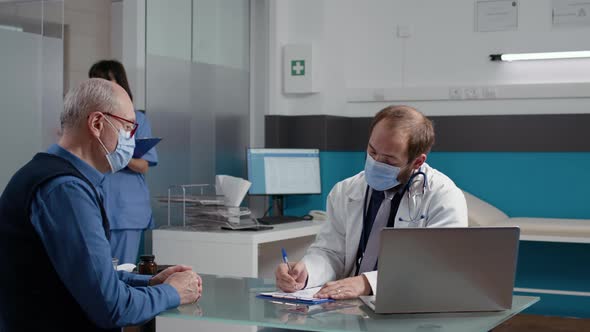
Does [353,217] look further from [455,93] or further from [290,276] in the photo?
[455,93]

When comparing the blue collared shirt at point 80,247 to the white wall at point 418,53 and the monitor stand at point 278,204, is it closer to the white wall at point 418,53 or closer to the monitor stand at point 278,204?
the monitor stand at point 278,204

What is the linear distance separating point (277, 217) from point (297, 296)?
8.66 ft

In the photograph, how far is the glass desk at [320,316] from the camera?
1.81m

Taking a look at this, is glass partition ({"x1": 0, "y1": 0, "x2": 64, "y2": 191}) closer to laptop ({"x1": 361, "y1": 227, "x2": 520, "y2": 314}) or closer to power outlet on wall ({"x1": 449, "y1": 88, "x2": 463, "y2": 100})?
laptop ({"x1": 361, "y1": 227, "x2": 520, "y2": 314})

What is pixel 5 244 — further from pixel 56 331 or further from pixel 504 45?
pixel 504 45

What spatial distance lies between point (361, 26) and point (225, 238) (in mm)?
→ 2094

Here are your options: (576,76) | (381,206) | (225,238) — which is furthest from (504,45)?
(381,206)

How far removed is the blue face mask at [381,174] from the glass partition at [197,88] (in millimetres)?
2220

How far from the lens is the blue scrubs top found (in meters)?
3.93

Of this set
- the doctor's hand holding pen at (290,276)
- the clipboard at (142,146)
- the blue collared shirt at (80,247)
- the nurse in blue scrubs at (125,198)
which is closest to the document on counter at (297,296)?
the doctor's hand holding pen at (290,276)

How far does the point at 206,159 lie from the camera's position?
4.98 metres

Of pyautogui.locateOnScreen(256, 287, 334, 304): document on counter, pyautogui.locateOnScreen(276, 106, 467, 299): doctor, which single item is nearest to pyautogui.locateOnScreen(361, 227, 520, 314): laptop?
pyautogui.locateOnScreen(256, 287, 334, 304): document on counter

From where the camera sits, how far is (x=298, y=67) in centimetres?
522

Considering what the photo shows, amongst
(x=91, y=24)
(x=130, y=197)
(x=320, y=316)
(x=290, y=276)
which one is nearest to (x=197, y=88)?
(x=130, y=197)
